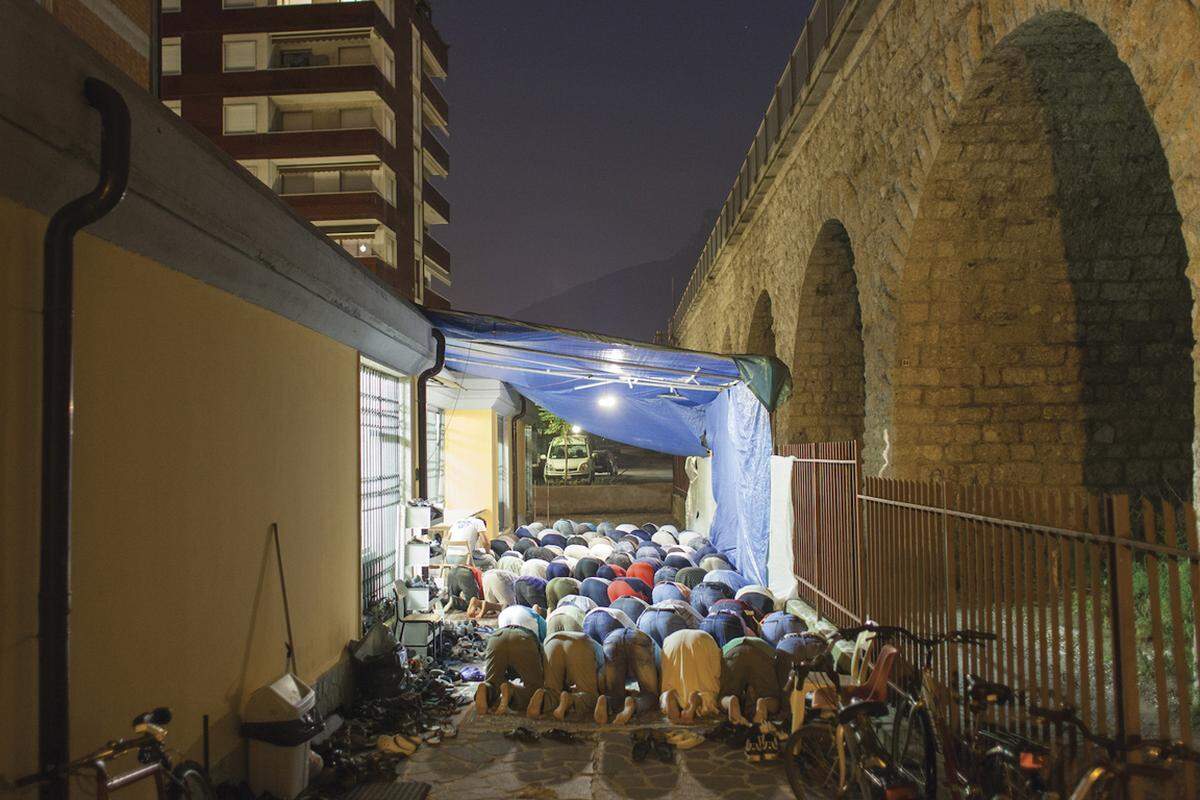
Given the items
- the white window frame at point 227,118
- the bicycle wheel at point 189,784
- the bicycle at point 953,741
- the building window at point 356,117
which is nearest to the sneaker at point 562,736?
the bicycle at point 953,741

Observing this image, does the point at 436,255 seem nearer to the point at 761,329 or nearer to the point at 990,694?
the point at 761,329

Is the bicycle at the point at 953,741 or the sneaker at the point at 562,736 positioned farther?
the sneaker at the point at 562,736

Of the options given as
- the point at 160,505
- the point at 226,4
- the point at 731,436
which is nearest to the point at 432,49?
the point at 226,4

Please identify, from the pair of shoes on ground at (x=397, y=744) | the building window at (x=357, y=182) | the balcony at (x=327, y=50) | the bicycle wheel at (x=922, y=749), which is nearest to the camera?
the bicycle wheel at (x=922, y=749)

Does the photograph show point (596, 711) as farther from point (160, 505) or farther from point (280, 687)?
point (160, 505)

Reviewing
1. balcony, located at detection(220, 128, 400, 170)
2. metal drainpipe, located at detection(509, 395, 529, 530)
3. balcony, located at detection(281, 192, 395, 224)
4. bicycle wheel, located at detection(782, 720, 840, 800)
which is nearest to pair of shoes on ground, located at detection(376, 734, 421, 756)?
bicycle wheel, located at detection(782, 720, 840, 800)

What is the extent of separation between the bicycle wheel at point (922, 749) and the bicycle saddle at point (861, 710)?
18 cm

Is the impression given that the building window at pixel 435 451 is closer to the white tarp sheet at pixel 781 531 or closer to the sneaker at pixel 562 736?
the white tarp sheet at pixel 781 531

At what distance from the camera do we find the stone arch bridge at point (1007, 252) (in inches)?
284

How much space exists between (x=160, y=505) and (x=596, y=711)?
4098 mm

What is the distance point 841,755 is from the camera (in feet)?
16.0

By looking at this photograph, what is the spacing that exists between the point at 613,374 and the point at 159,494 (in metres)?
8.12

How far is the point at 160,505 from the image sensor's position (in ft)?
13.3

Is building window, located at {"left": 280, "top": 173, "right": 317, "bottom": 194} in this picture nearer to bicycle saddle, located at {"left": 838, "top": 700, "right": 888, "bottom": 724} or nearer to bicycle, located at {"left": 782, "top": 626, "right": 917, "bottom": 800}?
bicycle, located at {"left": 782, "top": 626, "right": 917, "bottom": 800}
